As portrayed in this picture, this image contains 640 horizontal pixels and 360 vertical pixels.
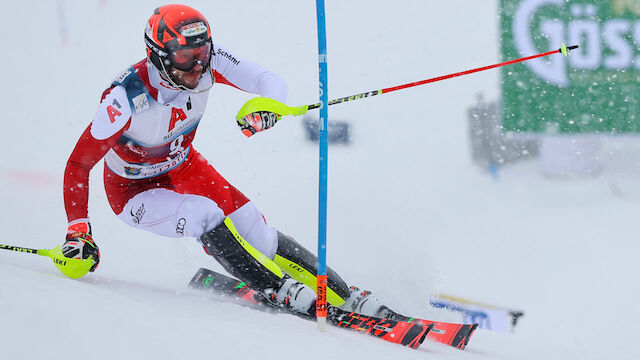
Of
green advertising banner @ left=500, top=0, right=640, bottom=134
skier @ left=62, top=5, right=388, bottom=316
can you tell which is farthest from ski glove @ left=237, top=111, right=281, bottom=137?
green advertising banner @ left=500, top=0, right=640, bottom=134

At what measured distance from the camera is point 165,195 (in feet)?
9.57

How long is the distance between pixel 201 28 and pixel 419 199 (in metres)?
3.99

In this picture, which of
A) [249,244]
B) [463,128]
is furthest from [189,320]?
[463,128]

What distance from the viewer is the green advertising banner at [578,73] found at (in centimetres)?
628

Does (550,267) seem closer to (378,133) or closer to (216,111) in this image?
(378,133)

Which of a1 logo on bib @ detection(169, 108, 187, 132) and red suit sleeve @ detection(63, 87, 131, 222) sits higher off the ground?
a1 logo on bib @ detection(169, 108, 187, 132)

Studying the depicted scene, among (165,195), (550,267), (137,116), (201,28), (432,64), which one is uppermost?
(432,64)

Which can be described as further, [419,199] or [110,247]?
[419,199]

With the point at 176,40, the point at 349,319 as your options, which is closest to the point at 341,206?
the point at 349,319

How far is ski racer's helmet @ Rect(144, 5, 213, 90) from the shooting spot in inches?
101

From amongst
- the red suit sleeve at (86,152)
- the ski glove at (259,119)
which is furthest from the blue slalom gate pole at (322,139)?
the red suit sleeve at (86,152)

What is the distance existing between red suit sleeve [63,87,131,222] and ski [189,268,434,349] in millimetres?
905

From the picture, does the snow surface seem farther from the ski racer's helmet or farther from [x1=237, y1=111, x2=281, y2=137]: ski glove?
the ski racer's helmet

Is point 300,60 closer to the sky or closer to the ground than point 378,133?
closer to the sky
